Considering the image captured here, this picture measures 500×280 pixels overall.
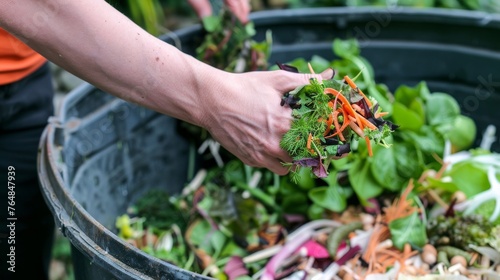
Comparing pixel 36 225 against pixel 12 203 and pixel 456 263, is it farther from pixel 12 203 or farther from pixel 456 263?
pixel 456 263

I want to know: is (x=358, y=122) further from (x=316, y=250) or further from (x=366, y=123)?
(x=316, y=250)

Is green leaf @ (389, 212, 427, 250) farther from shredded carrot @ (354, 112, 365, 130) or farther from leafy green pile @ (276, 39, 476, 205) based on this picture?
shredded carrot @ (354, 112, 365, 130)

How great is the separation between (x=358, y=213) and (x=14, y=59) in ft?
2.83

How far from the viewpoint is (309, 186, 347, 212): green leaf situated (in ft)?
5.09

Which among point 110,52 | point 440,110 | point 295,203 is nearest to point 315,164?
point 110,52

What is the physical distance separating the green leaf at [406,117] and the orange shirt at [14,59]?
0.84 meters

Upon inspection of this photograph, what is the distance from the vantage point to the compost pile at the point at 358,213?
143cm

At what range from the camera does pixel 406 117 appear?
160 centimetres

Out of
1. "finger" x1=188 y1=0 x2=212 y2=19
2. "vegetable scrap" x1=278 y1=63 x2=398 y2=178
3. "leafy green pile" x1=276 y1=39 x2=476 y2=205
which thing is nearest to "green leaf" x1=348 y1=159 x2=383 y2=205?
"leafy green pile" x1=276 y1=39 x2=476 y2=205

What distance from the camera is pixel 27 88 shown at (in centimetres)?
146

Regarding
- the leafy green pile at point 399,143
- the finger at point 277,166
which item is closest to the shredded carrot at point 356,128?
the finger at point 277,166

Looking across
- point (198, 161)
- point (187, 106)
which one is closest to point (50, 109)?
point (198, 161)

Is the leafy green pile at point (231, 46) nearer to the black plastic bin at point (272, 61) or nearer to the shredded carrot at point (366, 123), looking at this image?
the black plastic bin at point (272, 61)

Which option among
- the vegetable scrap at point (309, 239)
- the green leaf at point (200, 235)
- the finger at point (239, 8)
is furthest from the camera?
the finger at point (239, 8)
